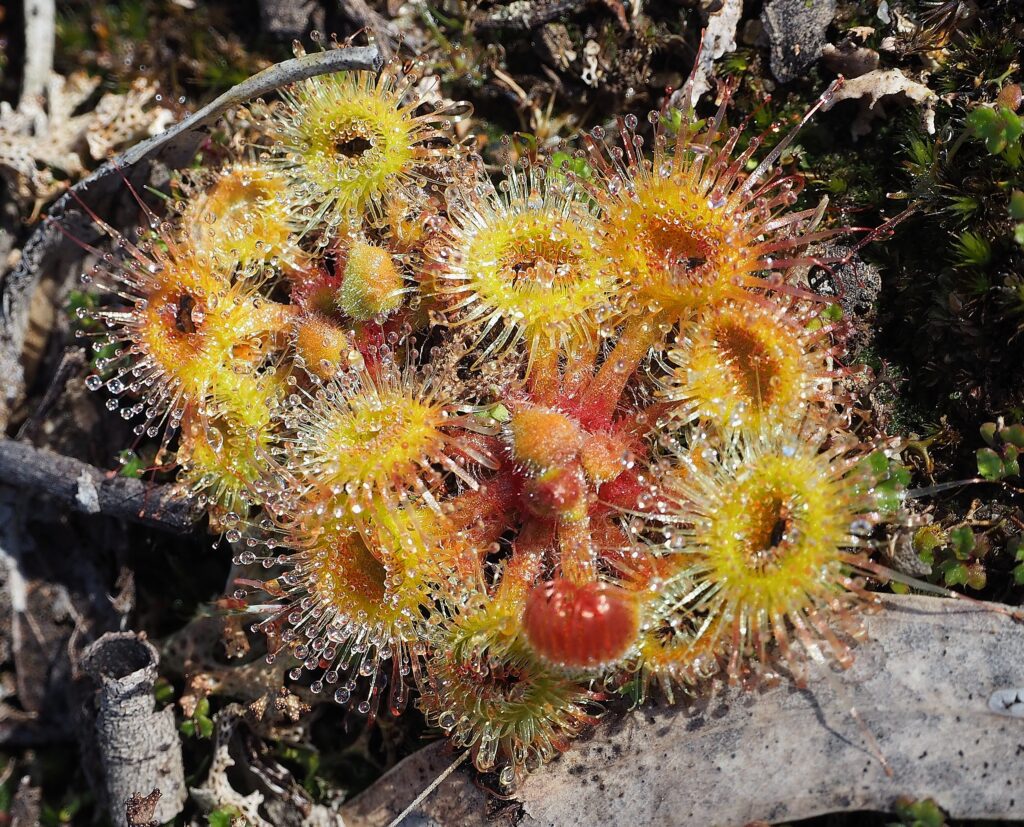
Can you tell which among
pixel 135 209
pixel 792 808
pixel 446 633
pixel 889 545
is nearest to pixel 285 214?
pixel 135 209

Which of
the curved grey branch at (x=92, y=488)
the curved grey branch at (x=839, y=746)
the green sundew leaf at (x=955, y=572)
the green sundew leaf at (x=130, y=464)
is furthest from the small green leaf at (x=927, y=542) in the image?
the green sundew leaf at (x=130, y=464)

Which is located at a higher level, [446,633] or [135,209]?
[135,209]

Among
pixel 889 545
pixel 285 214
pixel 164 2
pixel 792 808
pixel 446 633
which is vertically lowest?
pixel 792 808

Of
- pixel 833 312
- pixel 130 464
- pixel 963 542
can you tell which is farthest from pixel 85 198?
pixel 963 542

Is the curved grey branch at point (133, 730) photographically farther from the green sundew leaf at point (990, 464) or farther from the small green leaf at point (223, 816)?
the green sundew leaf at point (990, 464)

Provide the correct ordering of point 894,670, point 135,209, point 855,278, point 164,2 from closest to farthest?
point 894,670 < point 855,278 < point 135,209 < point 164,2

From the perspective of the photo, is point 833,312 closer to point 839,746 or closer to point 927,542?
point 927,542

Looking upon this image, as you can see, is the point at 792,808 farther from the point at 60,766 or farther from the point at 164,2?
the point at 164,2

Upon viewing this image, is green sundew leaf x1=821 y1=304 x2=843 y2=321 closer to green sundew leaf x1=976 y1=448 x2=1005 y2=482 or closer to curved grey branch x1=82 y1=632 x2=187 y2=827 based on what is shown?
green sundew leaf x1=976 y1=448 x2=1005 y2=482
